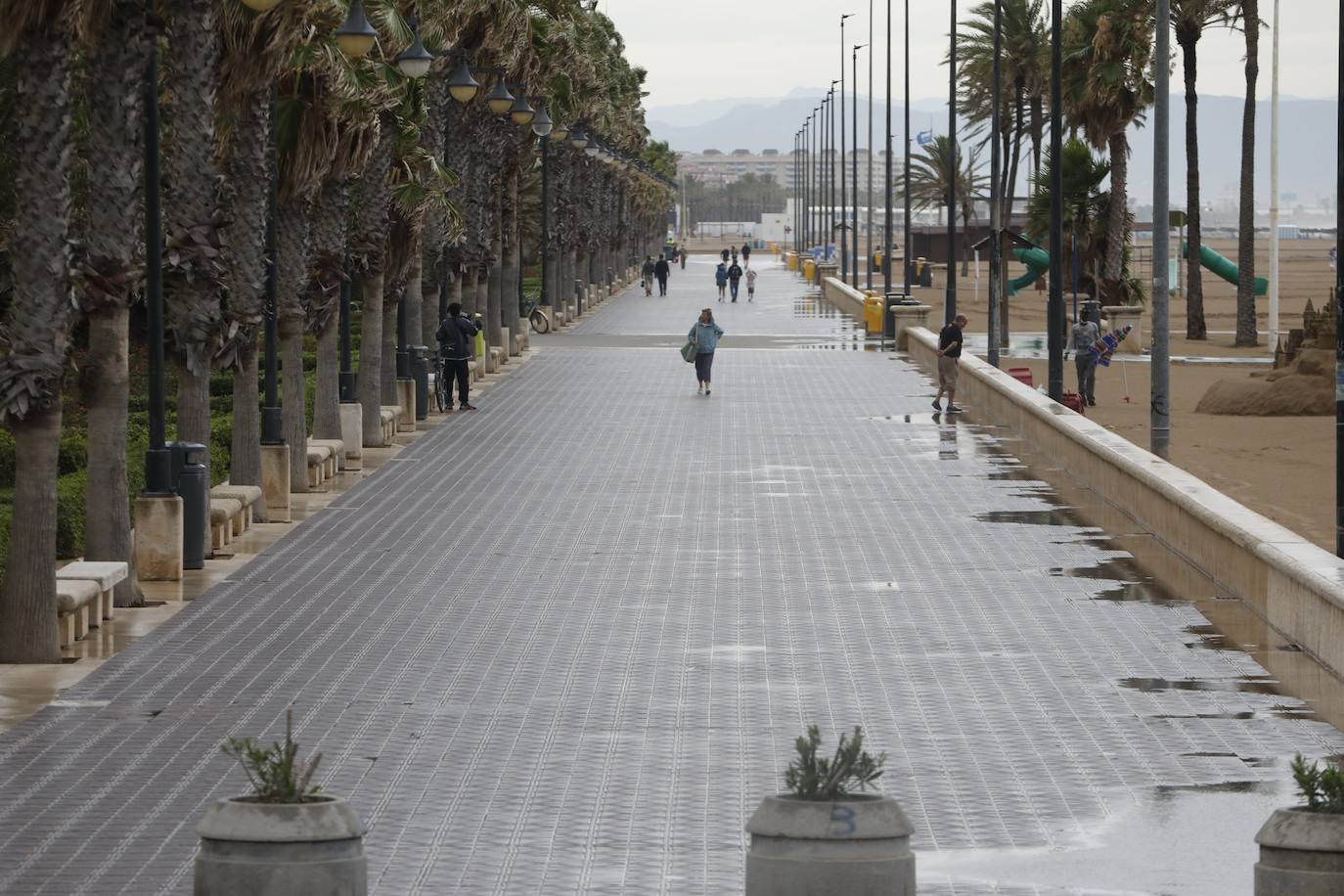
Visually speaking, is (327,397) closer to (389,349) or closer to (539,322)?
(389,349)

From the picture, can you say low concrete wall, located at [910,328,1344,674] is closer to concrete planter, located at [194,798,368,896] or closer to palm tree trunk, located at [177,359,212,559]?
concrete planter, located at [194,798,368,896]

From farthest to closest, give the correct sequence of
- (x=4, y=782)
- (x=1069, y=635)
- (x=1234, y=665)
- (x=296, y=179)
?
(x=296, y=179), (x=1069, y=635), (x=1234, y=665), (x=4, y=782)

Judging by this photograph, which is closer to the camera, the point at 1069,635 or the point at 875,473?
the point at 1069,635

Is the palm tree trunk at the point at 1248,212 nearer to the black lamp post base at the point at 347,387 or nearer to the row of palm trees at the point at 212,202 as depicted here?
the row of palm trees at the point at 212,202

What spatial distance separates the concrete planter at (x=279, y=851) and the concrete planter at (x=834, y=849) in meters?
1.37

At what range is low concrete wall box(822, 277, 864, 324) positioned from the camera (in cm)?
7128

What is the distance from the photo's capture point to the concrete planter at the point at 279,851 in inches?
297

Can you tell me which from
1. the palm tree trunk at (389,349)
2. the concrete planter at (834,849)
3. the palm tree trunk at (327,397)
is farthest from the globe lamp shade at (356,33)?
the concrete planter at (834,849)

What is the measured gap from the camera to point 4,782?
1188 cm

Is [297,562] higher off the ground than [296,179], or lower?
lower

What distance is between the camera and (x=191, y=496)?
1975cm

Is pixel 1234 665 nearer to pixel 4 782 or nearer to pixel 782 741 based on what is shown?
pixel 782 741

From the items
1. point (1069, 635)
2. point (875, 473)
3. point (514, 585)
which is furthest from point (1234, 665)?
point (875, 473)

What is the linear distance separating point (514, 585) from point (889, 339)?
38823 millimetres
